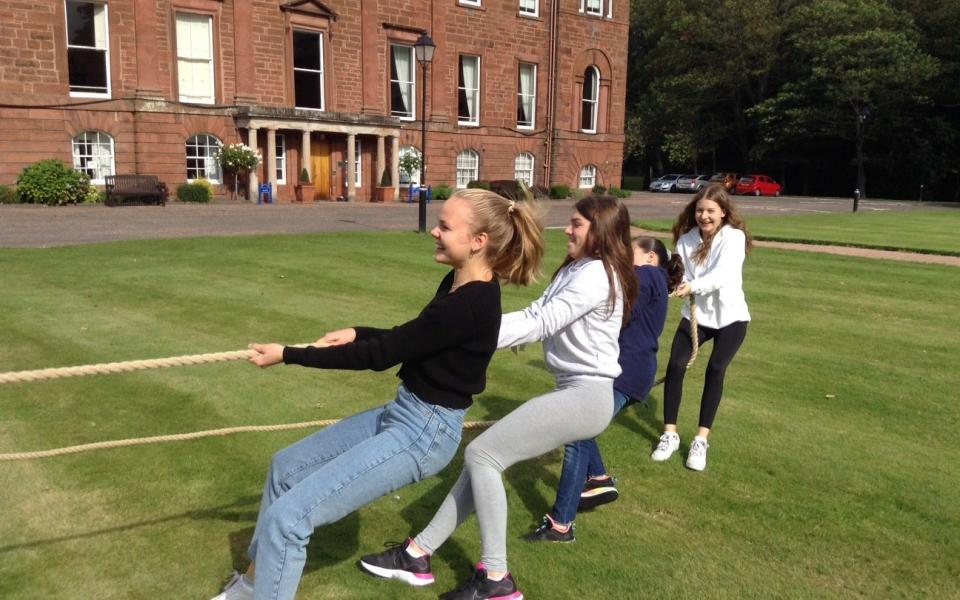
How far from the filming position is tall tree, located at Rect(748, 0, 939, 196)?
49.3 m

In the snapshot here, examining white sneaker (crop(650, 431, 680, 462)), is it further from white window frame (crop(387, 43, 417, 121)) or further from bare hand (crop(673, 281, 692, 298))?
white window frame (crop(387, 43, 417, 121))

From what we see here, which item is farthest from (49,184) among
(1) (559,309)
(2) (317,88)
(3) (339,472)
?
(3) (339,472)

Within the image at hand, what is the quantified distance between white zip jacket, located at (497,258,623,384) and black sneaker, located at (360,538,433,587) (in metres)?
1.07

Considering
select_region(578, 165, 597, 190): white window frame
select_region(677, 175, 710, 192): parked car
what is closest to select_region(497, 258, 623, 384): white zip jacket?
select_region(578, 165, 597, 190): white window frame

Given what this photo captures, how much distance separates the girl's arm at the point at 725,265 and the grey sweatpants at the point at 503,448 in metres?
1.76

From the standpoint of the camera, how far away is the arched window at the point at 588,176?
42.2 m

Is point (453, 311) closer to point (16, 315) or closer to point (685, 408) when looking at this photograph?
point (685, 408)

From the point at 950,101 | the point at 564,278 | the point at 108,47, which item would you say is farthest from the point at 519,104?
the point at 564,278

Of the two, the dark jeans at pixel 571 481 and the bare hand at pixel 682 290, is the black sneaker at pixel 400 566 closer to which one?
the dark jeans at pixel 571 481

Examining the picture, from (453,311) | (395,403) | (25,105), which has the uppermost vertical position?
(25,105)

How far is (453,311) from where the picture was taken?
3.20 m

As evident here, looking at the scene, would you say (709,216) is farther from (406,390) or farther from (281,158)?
(281,158)

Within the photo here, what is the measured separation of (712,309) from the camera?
5.54 m

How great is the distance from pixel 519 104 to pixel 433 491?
3567cm
